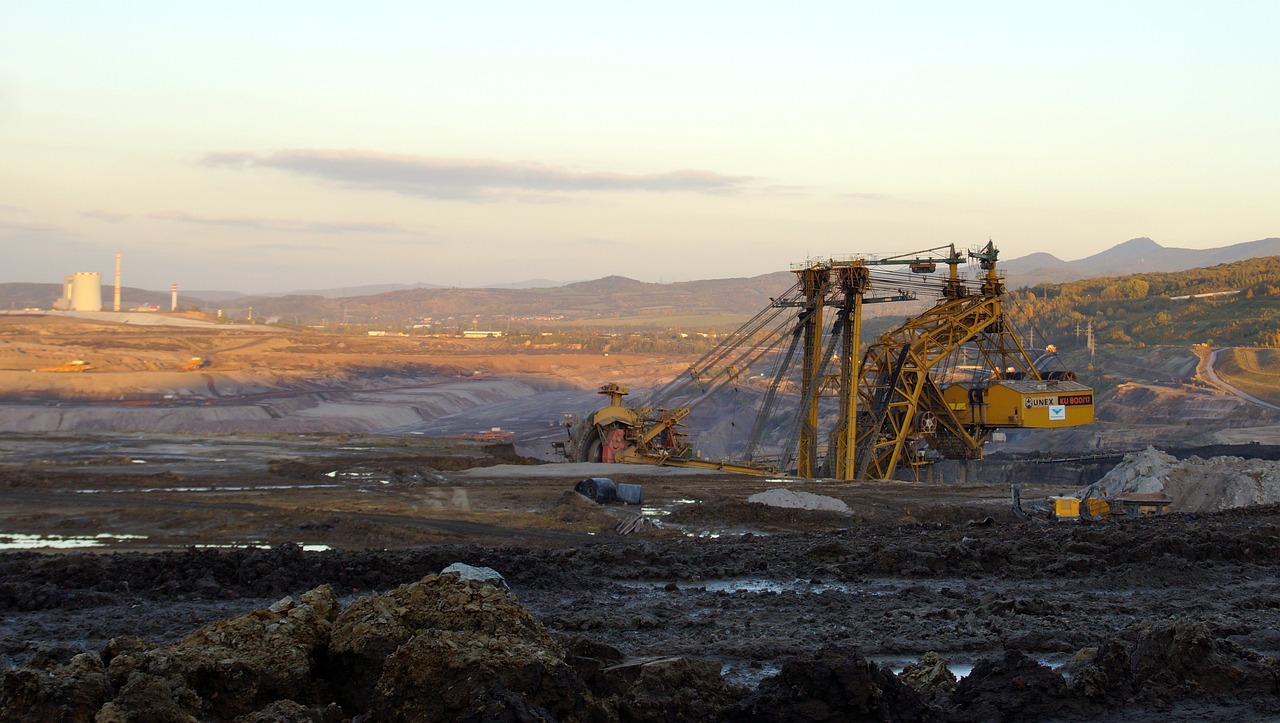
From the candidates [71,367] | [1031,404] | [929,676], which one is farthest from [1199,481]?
[71,367]

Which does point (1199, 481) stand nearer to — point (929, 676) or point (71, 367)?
point (929, 676)

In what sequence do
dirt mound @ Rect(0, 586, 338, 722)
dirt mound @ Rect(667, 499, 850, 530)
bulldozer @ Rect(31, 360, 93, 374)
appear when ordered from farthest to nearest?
bulldozer @ Rect(31, 360, 93, 374) < dirt mound @ Rect(667, 499, 850, 530) < dirt mound @ Rect(0, 586, 338, 722)

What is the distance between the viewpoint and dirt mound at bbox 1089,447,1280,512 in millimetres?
23328

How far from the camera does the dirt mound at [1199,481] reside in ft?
76.5

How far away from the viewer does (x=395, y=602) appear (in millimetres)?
8195

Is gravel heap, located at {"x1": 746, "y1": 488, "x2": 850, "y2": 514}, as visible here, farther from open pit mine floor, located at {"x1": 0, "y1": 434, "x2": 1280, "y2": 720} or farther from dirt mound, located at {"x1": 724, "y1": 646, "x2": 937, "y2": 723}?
dirt mound, located at {"x1": 724, "y1": 646, "x2": 937, "y2": 723}

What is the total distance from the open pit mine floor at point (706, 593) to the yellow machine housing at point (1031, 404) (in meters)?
4.11

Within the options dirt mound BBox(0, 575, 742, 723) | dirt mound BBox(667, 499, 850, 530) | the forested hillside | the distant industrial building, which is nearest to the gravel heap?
dirt mound BBox(667, 499, 850, 530)

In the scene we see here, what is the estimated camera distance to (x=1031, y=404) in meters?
32.8

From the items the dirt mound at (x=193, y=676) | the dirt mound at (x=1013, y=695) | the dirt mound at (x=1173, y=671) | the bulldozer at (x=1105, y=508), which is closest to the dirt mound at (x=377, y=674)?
the dirt mound at (x=193, y=676)

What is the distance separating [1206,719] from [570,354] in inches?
4534

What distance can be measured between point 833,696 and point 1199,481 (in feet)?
64.4

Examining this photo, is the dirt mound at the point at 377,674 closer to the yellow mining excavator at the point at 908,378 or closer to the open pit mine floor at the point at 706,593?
the open pit mine floor at the point at 706,593

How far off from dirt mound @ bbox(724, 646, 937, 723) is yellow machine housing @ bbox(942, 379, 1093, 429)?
86.6 ft
